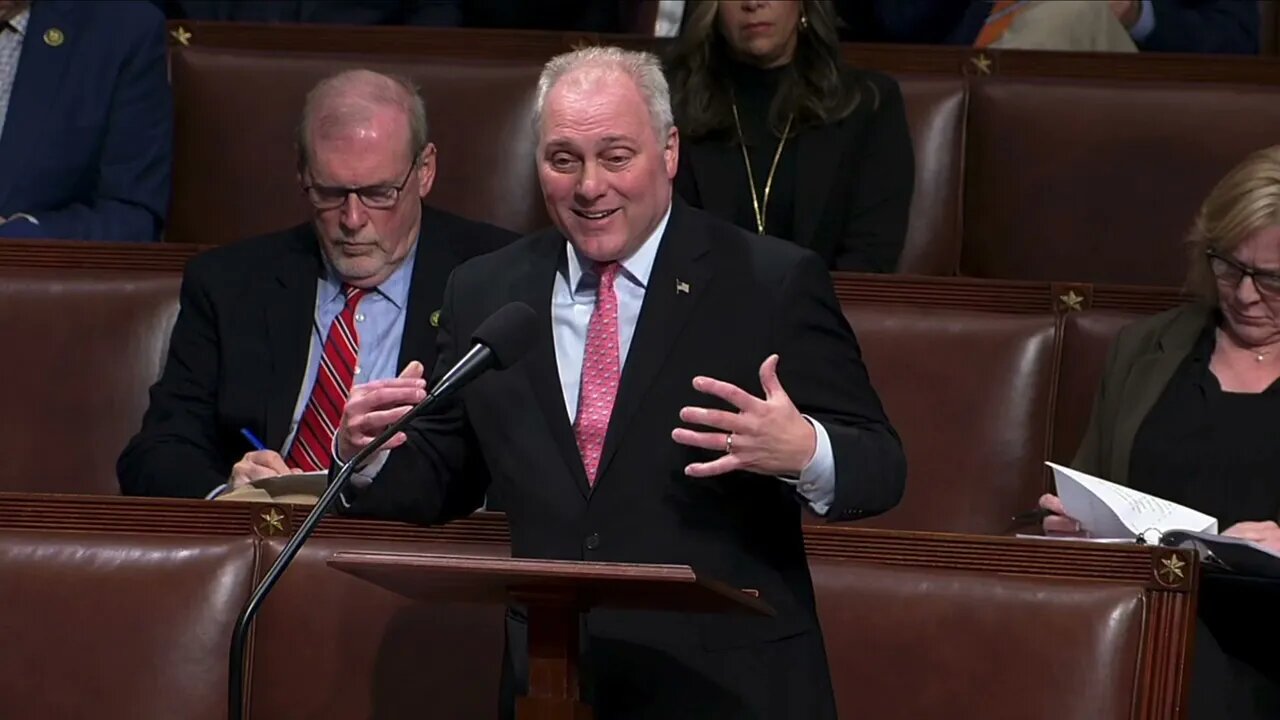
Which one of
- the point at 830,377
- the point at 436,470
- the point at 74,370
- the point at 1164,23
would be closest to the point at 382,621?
the point at 436,470

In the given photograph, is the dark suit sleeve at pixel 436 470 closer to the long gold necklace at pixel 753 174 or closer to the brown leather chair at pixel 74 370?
the brown leather chair at pixel 74 370

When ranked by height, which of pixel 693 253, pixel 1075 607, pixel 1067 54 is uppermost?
pixel 1067 54

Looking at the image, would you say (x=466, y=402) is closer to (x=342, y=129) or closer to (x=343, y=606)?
(x=343, y=606)

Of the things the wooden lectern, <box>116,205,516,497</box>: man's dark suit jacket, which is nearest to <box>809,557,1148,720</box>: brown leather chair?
the wooden lectern

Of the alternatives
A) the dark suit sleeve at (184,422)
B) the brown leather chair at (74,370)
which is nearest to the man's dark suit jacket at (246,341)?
the dark suit sleeve at (184,422)

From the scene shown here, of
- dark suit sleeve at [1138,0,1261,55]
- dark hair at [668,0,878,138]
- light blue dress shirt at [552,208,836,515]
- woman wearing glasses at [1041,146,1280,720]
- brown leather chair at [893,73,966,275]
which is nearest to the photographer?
light blue dress shirt at [552,208,836,515]

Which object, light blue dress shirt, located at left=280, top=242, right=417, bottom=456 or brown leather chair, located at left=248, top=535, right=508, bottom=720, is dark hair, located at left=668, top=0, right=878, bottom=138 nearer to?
light blue dress shirt, located at left=280, top=242, right=417, bottom=456

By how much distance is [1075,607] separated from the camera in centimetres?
191

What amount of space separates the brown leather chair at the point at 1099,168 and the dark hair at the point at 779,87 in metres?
0.25

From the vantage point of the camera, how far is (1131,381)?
250cm

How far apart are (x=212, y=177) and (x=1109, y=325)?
1.32 meters

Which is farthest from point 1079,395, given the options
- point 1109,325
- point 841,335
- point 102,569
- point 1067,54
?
point 102,569

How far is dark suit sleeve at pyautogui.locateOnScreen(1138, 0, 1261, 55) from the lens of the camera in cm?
338

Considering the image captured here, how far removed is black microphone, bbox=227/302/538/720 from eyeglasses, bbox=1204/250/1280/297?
3.73ft
